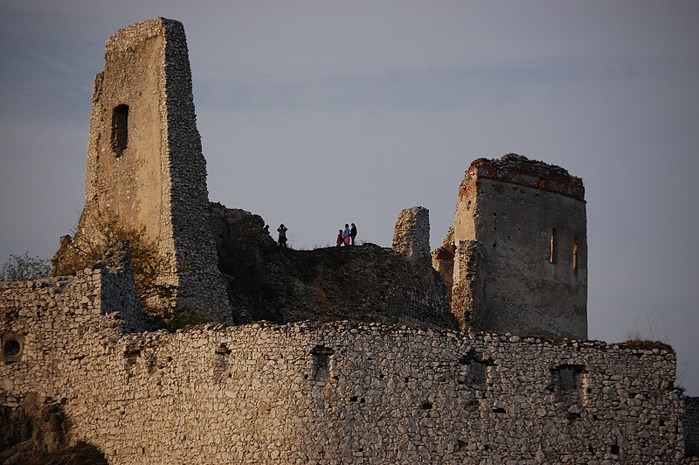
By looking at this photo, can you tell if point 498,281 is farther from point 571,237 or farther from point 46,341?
point 46,341

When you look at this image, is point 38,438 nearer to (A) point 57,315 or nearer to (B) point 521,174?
(A) point 57,315

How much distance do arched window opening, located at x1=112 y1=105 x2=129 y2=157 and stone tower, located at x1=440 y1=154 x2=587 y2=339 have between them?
10.4 meters

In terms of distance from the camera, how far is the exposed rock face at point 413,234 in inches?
2009

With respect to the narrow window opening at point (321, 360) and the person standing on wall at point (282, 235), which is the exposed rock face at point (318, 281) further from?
the narrow window opening at point (321, 360)

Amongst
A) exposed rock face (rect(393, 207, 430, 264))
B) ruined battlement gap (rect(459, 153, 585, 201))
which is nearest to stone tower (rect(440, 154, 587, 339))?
ruined battlement gap (rect(459, 153, 585, 201))

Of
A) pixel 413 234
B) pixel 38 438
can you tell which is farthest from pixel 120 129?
pixel 38 438

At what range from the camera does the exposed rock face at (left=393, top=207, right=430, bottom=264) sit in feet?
167

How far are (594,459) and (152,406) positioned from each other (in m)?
9.14

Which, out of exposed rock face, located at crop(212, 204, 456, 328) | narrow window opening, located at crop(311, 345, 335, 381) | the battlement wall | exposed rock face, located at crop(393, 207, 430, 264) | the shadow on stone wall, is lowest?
the shadow on stone wall

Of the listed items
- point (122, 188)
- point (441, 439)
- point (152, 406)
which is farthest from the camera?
point (122, 188)

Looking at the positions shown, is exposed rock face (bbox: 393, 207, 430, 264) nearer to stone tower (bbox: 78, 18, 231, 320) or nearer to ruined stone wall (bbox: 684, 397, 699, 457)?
stone tower (bbox: 78, 18, 231, 320)

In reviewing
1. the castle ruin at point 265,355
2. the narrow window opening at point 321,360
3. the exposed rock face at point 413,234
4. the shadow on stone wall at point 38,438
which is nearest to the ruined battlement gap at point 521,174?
the castle ruin at point 265,355

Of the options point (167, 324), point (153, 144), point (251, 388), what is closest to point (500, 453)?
point (251, 388)

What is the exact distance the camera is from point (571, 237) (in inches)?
2190
